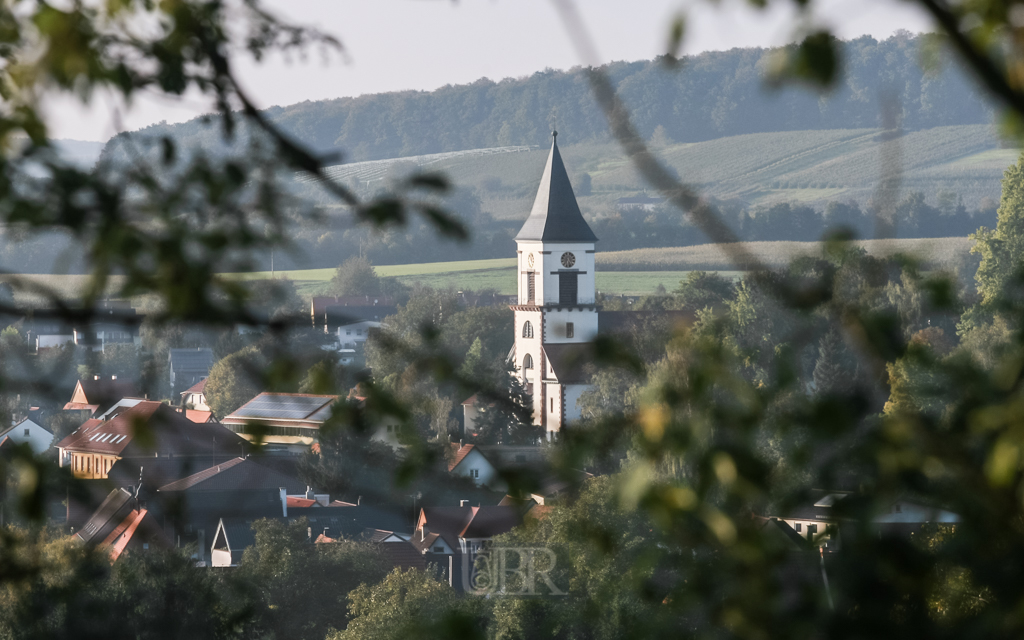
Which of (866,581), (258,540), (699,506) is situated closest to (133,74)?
(699,506)

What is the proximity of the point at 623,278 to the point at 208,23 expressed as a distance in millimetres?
83167

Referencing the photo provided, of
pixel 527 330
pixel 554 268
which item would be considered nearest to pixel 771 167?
pixel 554 268

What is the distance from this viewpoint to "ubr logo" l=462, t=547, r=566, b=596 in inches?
993

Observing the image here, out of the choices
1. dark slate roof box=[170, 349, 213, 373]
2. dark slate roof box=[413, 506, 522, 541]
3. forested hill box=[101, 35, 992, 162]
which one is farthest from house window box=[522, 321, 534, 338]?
forested hill box=[101, 35, 992, 162]

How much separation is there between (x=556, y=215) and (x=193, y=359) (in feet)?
102

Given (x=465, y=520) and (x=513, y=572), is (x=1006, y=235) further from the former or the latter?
(x=513, y=572)

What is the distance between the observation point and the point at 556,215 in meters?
55.1

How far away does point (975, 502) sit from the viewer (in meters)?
1.79

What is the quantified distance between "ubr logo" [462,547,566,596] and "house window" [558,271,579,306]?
24.2 metres

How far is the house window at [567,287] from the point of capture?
54312 millimetres

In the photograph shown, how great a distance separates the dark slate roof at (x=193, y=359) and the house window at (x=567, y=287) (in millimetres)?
28033

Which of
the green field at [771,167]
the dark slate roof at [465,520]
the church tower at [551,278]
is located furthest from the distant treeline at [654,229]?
the dark slate roof at [465,520]

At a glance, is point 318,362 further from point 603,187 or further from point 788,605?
point 603,187

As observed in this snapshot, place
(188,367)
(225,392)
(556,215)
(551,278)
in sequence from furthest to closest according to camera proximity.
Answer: (188,367) → (556,215) → (551,278) → (225,392)
